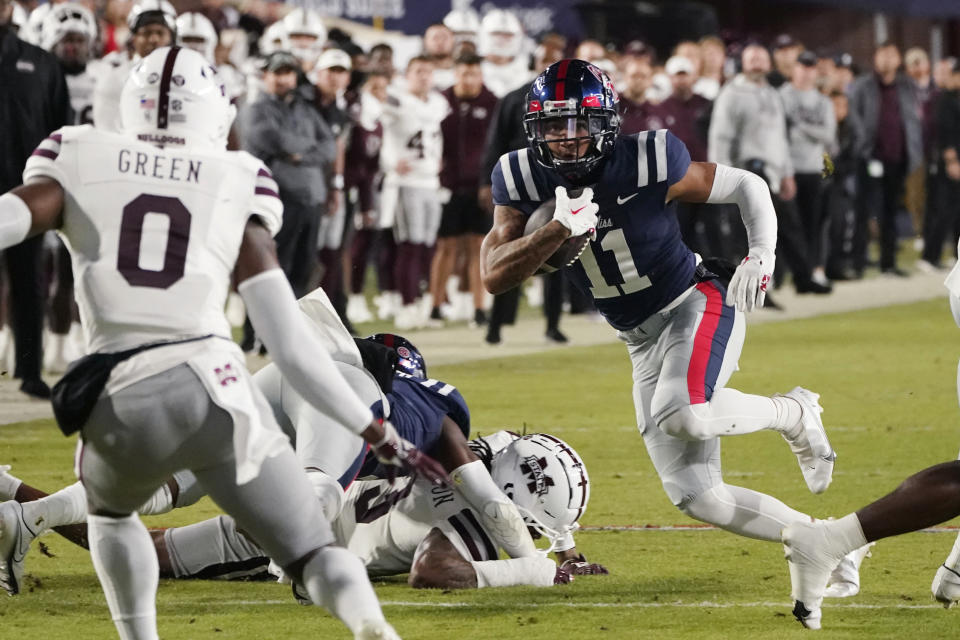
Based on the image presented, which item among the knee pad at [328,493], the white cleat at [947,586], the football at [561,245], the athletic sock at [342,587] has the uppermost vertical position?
the football at [561,245]

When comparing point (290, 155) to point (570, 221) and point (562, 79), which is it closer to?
point (562, 79)

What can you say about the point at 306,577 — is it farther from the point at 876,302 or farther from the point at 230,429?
the point at 876,302

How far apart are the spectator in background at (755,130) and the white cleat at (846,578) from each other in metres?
7.86

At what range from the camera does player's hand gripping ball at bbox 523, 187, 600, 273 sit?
4445 mm

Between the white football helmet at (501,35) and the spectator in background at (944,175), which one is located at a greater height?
the white football helmet at (501,35)

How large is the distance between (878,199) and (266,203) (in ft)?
43.3

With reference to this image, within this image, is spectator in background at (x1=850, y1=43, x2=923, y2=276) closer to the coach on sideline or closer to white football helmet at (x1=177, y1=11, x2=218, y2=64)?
white football helmet at (x1=177, y1=11, x2=218, y2=64)

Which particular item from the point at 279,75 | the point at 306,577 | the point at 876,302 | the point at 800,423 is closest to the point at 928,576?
the point at 800,423

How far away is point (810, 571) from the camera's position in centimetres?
434

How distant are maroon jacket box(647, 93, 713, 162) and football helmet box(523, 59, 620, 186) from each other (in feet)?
25.2

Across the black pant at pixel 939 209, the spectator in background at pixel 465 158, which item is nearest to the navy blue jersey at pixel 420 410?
the spectator in background at pixel 465 158

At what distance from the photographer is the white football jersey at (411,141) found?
1215 cm

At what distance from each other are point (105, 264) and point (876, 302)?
11.4 metres

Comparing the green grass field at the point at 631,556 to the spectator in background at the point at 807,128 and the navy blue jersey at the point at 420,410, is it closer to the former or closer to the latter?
the navy blue jersey at the point at 420,410
